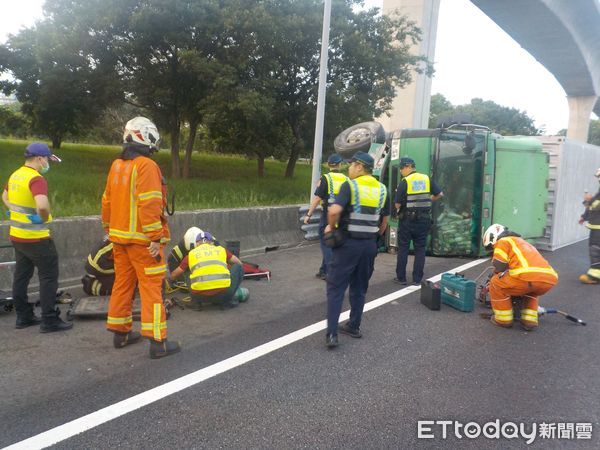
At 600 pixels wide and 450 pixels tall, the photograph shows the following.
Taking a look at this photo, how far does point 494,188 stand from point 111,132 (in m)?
55.6

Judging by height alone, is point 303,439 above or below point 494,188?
below

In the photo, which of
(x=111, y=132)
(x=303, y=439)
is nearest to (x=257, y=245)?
(x=303, y=439)

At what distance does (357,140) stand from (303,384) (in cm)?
675

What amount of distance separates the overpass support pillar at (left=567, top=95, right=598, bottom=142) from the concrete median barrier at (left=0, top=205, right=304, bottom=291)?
133 ft

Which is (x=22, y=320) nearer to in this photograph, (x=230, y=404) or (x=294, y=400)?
(x=230, y=404)

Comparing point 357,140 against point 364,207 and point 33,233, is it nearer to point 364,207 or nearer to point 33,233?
point 364,207

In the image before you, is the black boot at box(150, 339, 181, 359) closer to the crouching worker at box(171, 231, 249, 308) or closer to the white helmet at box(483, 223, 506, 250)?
the crouching worker at box(171, 231, 249, 308)

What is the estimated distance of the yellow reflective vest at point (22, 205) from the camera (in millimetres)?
4805

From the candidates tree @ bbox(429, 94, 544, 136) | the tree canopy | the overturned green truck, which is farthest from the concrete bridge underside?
tree @ bbox(429, 94, 544, 136)

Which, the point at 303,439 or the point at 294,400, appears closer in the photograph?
the point at 303,439

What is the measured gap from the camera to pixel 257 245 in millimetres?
9539

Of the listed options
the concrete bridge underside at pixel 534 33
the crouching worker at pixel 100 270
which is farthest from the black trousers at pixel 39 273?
the concrete bridge underside at pixel 534 33

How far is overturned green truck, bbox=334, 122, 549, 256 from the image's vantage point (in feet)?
30.9

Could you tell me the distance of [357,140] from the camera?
9875 mm
